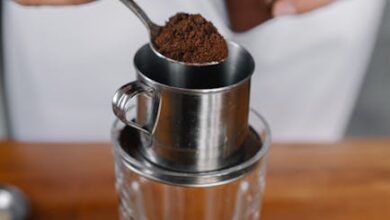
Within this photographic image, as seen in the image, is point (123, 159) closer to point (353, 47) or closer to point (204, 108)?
point (204, 108)

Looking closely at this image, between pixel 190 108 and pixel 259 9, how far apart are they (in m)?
0.35

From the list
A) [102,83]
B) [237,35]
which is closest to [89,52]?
[102,83]

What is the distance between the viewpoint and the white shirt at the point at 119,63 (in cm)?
84

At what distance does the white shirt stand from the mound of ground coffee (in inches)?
10.6

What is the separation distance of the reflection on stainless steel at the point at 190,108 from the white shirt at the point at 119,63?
0.89 ft

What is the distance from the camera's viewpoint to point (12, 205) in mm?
666

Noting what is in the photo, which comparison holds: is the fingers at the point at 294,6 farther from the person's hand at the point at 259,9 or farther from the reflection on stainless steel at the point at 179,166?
the reflection on stainless steel at the point at 179,166

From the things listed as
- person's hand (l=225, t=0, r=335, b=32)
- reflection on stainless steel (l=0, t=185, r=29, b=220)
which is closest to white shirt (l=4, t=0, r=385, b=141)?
person's hand (l=225, t=0, r=335, b=32)

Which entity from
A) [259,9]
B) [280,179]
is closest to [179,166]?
[280,179]

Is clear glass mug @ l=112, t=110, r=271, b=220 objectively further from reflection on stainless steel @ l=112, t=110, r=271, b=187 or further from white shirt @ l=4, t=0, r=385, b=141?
white shirt @ l=4, t=0, r=385, b=141

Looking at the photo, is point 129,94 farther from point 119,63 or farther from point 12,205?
point 119,63

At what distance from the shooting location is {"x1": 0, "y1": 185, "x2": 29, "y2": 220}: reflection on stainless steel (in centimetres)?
66

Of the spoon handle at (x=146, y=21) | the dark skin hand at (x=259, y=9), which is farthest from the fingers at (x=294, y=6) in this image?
the spoon handle at (x=146, y=21)

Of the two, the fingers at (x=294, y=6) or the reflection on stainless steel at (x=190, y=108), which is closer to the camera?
the reflection on stainless steel at (x=190, y=108)
